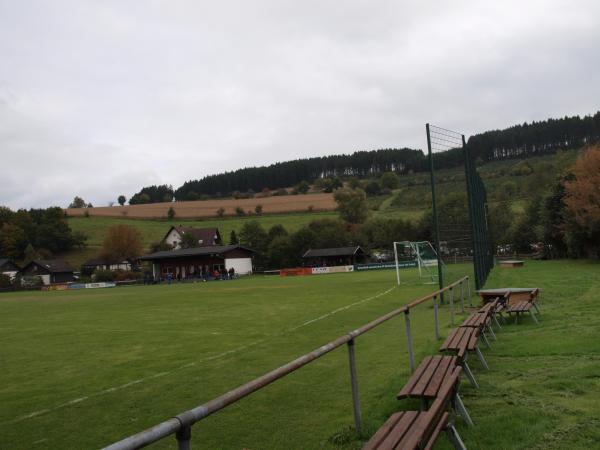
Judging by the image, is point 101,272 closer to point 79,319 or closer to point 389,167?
point 79,319

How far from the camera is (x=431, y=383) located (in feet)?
16.7

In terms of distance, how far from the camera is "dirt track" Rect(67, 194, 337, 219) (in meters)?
108

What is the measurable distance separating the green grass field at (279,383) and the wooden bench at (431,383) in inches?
11.9

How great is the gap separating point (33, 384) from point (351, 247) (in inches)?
2641

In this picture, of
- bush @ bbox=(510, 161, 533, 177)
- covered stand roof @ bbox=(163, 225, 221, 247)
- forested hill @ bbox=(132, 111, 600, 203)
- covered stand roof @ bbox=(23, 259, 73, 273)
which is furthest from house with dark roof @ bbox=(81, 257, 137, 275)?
bush @ bbox=(510, 161, 533, 177)

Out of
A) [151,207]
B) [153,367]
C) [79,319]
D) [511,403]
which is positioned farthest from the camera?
[151,207]

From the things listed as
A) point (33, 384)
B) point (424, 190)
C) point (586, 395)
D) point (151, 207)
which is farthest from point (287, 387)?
point (151, 207)

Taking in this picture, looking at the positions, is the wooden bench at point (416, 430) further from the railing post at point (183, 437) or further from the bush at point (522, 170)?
the bush at point (522, 170)

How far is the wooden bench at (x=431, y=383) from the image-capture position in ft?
15.7

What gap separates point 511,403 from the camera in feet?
18.6

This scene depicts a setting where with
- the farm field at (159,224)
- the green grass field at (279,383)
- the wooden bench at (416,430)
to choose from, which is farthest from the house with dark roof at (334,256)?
the wooden bench at (416,430)

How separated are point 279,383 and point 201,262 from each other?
216 feet

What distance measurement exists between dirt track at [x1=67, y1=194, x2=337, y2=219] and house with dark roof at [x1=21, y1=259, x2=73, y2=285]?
2838 centimetres

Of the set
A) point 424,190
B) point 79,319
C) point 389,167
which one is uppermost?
point 389,167
